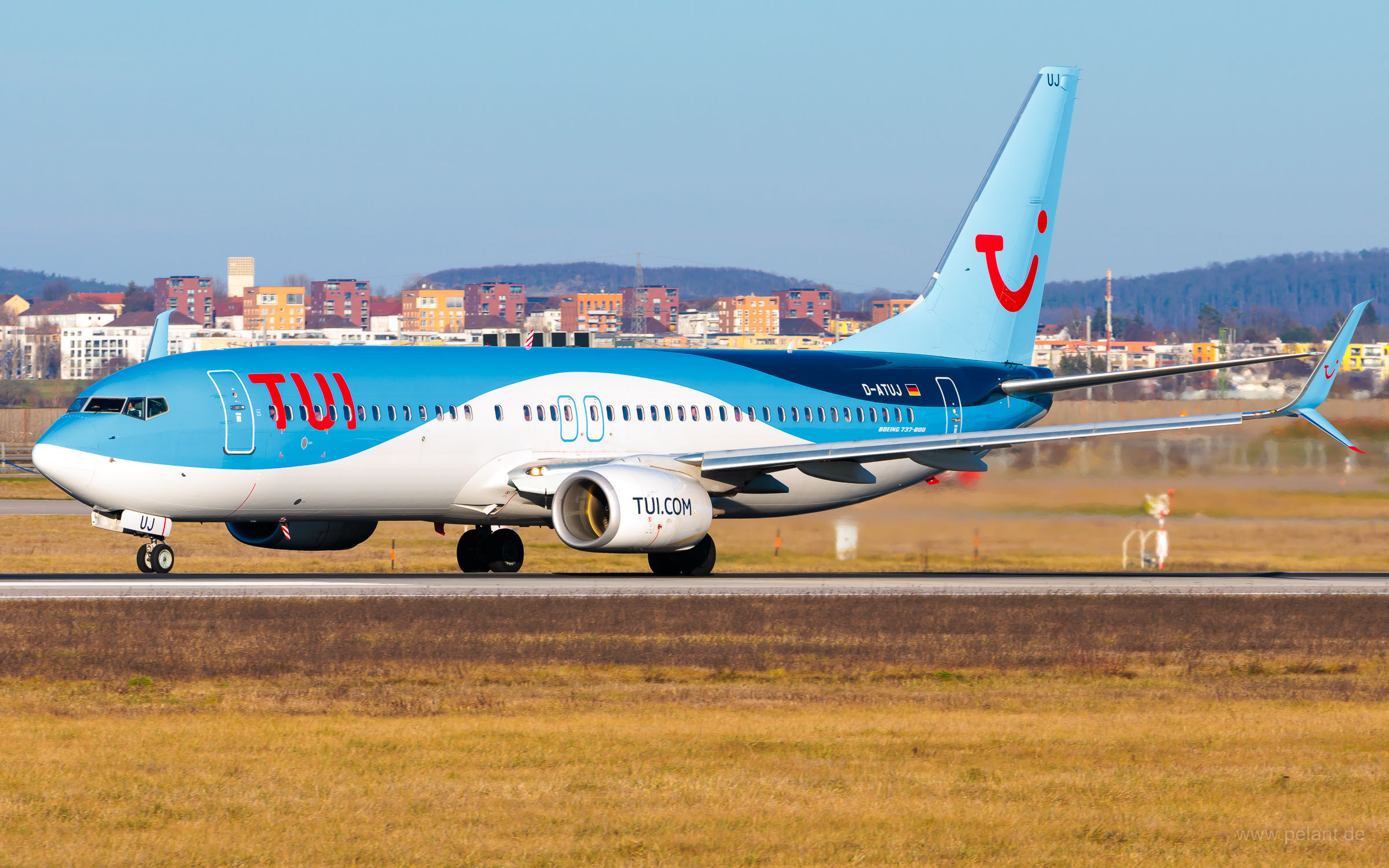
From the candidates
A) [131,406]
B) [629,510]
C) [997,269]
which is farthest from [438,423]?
[997,269]

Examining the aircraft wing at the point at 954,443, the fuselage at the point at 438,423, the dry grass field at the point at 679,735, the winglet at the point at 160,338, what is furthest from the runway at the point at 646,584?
the winglet at the point at 160,338

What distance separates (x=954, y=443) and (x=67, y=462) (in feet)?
52.3

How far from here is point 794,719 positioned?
17.0 m

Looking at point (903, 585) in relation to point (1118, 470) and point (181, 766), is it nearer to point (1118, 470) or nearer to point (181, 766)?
point (1118, 470)

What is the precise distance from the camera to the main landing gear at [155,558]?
30.6m

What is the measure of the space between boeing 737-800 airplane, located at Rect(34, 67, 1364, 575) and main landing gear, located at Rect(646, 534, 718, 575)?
0.05 meters

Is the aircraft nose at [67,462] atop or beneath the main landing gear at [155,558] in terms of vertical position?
atop

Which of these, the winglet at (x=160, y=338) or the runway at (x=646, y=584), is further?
the winglet at (x=160, y=338)

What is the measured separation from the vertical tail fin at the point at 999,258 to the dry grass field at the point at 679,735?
607 inches

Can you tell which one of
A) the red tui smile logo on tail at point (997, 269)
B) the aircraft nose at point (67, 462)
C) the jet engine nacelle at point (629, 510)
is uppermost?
the red tui smile logo on tail at point (997, 269)

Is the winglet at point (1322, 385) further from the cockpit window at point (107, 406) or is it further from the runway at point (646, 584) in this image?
the cockpit window at point (107, 406)

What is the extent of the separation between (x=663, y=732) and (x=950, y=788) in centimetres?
349

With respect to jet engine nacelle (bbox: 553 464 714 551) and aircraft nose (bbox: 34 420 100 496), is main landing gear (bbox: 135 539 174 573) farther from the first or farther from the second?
jet engine nacelle (bbox: 553 464 714 551)

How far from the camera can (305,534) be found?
111ft
